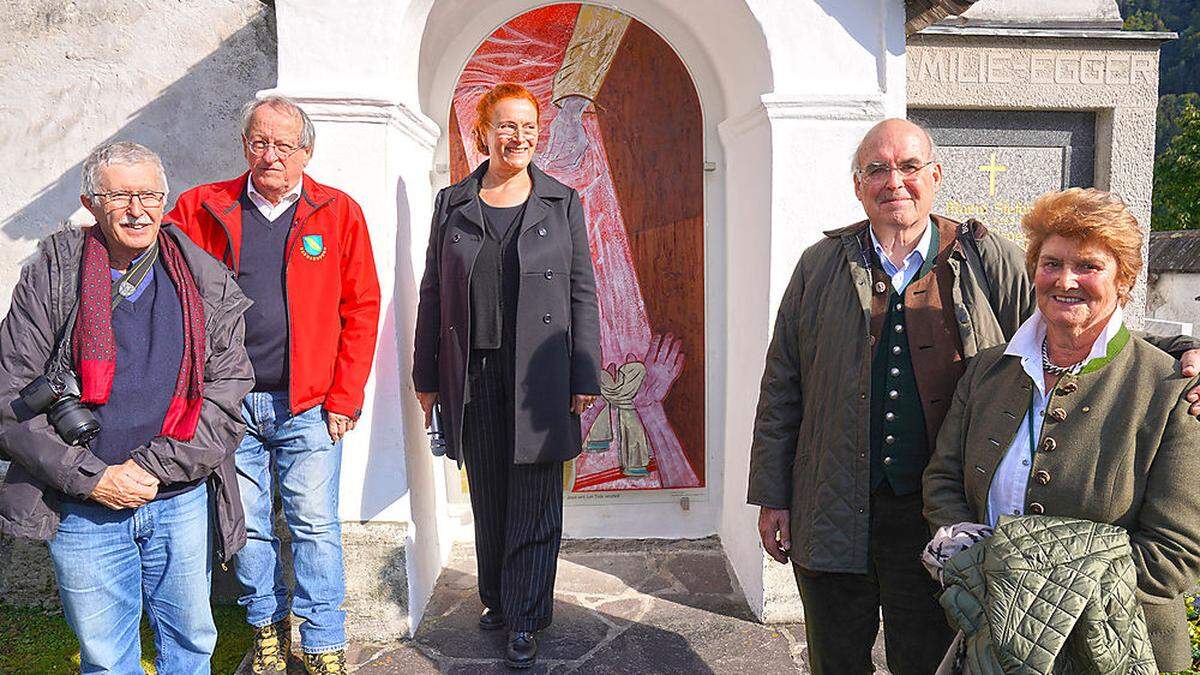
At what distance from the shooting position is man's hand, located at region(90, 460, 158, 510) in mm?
2154

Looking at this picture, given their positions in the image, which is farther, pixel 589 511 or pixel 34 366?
pixel 589 511

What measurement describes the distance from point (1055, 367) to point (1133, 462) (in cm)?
25

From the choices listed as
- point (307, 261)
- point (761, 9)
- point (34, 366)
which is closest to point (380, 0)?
point (307, 261)

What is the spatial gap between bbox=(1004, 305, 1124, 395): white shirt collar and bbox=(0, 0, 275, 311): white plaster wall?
135 inches

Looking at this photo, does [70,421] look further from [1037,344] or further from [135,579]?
[1037,344]

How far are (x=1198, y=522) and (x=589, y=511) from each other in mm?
3174

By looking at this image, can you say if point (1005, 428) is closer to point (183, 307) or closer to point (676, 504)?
point (183, 307)

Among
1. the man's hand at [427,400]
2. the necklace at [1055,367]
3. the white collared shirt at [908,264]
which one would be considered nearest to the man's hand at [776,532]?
the white collared shirt at [908,264]

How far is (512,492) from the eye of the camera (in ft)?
10.9

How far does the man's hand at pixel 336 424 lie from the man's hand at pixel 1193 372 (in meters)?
2.46

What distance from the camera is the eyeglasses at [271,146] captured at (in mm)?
2791

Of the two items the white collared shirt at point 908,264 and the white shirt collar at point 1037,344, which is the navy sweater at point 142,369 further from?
the white shirt collar at point 1037,344

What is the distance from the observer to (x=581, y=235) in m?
3.29

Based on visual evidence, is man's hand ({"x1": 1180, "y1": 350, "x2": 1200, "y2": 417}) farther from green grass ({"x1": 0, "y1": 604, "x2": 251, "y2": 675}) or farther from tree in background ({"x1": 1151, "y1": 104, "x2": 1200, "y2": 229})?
tree in background ({"x1": 1151, "y1": 104, "x2": 1200, "y2": 229})
